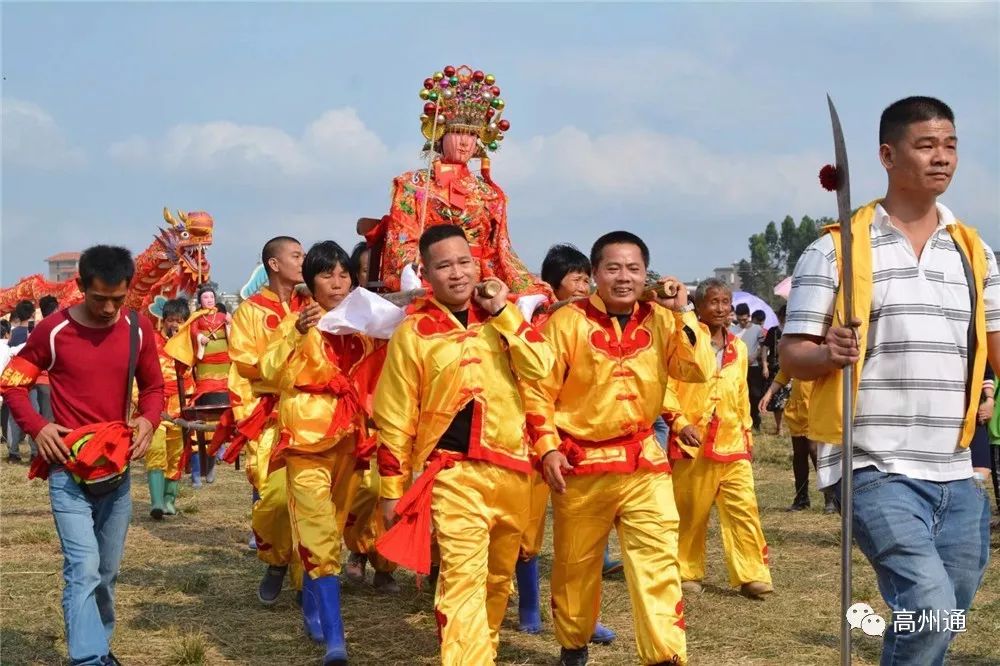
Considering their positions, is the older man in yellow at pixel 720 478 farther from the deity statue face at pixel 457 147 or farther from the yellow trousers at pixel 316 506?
the yellow trousers at pixel 316 506

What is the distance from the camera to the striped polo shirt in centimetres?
387

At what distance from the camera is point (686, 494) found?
7.66 m

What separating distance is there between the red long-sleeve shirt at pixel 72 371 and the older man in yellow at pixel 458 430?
1.28m

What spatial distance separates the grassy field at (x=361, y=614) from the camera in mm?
6246

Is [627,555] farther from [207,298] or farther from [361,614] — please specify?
[207,298]

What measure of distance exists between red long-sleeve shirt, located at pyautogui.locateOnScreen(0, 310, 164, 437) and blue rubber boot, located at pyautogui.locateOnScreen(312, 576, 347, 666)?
1.40 metres

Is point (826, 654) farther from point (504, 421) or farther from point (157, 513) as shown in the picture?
point (157, 513)

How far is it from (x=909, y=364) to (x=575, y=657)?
258 cm

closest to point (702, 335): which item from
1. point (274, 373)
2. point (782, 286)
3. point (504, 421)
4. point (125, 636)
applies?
point (504, 421)

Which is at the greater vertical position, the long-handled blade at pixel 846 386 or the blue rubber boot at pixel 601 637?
the long-handled blade at pixel 846 386

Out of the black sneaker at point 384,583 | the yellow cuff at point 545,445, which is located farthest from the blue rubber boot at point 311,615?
the yellow cuff at point 545,445

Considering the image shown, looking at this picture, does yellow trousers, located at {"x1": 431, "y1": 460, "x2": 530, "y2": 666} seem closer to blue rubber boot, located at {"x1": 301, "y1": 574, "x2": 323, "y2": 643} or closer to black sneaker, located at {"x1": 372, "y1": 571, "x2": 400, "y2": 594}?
blue rubber boot, located at {"x1": 301, "y1": 574, "x2": 323, "y2": 643}

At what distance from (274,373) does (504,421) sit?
5.40 feet

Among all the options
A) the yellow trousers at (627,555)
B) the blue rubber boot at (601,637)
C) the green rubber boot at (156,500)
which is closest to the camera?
the yellow trousers at (627,555)
